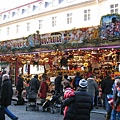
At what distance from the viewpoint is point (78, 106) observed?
5.91 meters

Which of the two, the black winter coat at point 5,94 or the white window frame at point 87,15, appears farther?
the white window frame at point 87,15

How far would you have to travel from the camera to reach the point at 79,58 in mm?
22500

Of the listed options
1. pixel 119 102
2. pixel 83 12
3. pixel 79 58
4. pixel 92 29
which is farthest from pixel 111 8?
pixel 119 102

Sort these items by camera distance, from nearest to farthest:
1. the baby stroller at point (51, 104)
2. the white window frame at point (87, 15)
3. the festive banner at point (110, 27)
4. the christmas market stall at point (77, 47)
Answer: the baby stroller at point (51, 104)
the festive banner at point (110, 27)
the christmas market stall at point (77, 47)
the white window frame at point (87, 15)

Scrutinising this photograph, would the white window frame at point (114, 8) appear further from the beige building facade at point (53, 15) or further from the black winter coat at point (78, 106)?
the black winter coat at point (78, 106)

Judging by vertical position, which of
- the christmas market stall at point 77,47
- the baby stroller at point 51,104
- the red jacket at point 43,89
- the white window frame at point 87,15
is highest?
the white window frame at point 87,15

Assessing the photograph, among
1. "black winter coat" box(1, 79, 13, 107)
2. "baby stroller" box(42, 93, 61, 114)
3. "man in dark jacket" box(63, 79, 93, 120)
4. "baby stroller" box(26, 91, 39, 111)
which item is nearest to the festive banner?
"baby stroller" box(42, 93, 61, 114)

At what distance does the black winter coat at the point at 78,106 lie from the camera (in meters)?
5.91

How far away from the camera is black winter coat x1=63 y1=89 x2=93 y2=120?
5.91m

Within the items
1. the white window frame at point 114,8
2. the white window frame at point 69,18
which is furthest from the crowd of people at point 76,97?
the white window frame at point 69,18

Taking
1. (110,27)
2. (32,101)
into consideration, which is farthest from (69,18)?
(32,101)

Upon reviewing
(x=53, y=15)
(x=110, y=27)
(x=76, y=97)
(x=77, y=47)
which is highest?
(x=53, y=15)

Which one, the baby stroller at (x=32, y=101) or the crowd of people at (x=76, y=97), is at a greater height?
the crowd of people at (x=76, y=97)

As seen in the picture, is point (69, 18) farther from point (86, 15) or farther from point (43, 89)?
point (43, 89)
